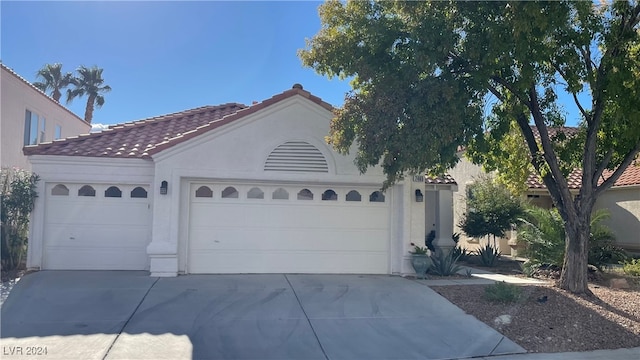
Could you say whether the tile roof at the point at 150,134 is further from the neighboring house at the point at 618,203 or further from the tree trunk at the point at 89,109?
the tree trunk at the point at 89,109

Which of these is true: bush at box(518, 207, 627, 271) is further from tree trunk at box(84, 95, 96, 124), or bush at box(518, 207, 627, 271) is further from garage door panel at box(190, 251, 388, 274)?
tree trunk at box(84, 95, 96, 124)

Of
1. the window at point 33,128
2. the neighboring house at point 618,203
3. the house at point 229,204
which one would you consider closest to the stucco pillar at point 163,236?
the house at point 229,204

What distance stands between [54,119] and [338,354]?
18375 millimetres

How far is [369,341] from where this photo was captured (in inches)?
286

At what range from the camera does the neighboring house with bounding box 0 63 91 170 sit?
53.1 feet

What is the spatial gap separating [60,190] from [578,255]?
1128 cm

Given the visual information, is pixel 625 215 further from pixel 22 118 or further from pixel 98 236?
pixel 22 118

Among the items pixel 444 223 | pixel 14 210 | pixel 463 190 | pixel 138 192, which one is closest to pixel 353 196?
pixel 444 223

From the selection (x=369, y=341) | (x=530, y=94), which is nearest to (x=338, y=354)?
(x=369, y=341)

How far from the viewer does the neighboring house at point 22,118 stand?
1617cm

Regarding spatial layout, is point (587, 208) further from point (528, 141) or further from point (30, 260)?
point (30, 260)

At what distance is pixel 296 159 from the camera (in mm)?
11828

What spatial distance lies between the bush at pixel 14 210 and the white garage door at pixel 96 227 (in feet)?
1.47

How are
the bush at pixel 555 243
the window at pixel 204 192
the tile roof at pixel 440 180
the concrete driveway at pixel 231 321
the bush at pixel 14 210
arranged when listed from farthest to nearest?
the tile roof at pixel 440 180 < the bush at pixel 555 243 < the window at pixel 204 192 < the bush at pixel 14 210 < the concrete driveway at pixel 231 321
